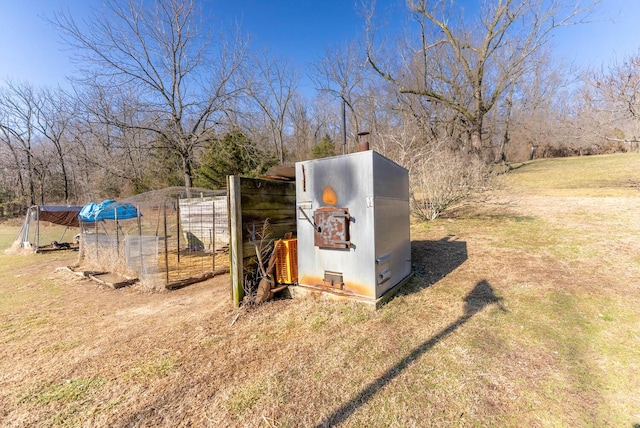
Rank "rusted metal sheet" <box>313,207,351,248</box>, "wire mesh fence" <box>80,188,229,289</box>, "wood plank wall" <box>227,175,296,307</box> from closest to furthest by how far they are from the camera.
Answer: "rusted metal sheet" <box>313,207,351,248</box> < "wood plank wall" <box>227,175,296,307</box> < "wire mesh fence" <box>80,188,229,289</box>

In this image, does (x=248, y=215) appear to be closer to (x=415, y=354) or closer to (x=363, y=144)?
(x=363, y=144)

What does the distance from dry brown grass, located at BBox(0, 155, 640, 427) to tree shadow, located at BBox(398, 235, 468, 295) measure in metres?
0.06

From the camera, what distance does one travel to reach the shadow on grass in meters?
1.89

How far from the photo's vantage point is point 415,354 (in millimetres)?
2523

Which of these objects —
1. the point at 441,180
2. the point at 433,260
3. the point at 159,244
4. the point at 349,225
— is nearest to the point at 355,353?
the point at 349,225

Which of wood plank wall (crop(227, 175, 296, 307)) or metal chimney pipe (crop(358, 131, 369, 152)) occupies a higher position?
metal chimney pipe (crop(358, 131, 369, 152))

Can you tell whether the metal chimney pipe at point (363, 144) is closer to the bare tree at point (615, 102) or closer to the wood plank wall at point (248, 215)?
the wood plank wall at point (248, 215)

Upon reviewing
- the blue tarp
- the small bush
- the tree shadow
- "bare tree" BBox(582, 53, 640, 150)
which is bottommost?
the tree shadow

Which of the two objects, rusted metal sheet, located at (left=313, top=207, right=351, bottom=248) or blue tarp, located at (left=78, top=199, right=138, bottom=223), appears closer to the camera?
rusted metal sheet, located at (left=313, top=207, right=351, bottom=248)

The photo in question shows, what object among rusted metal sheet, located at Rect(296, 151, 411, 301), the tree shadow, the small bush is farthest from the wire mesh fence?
the small bush

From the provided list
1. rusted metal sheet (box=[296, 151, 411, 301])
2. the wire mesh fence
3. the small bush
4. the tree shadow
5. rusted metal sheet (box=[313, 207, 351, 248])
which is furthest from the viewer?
the small bush

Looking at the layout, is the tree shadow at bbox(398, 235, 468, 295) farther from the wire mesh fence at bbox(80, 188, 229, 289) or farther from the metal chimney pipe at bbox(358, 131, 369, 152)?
the wire mesh fence at bbox(80, 188, 229, 289)

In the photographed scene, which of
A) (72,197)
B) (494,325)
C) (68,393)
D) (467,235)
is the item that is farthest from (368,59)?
(72,197)

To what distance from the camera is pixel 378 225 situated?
3.38 m
